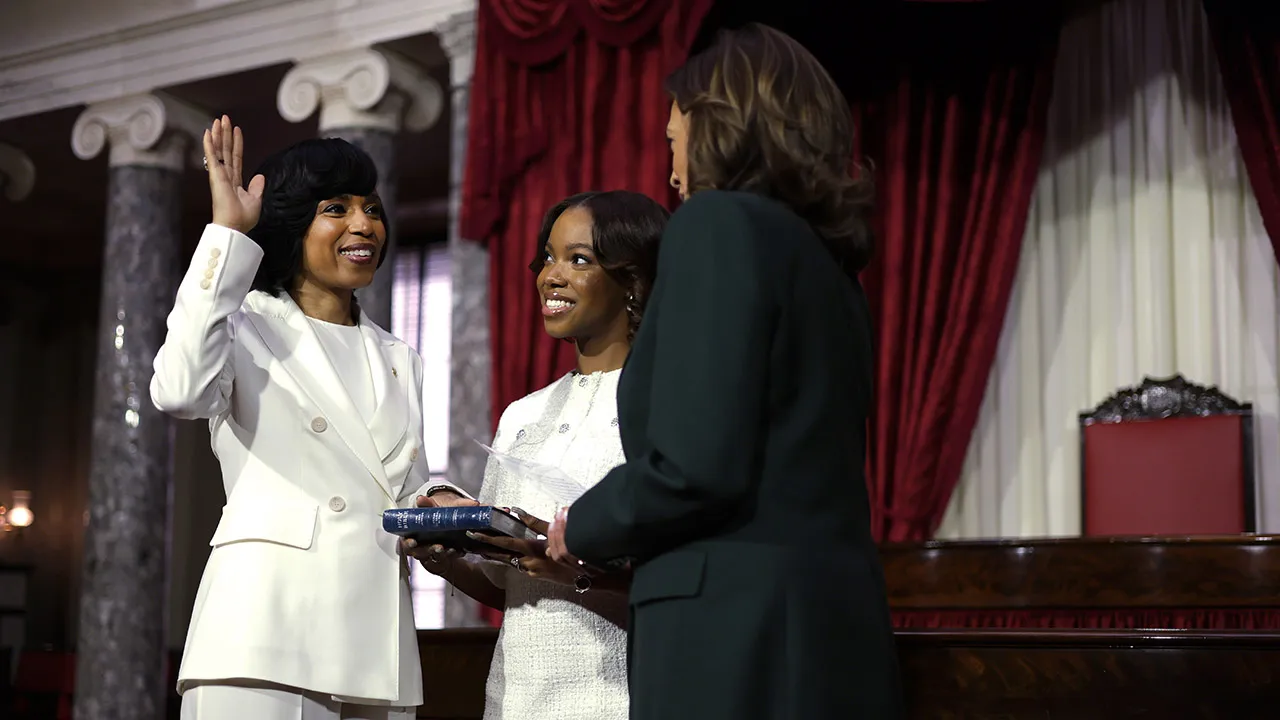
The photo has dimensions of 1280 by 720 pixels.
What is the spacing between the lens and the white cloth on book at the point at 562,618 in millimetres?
2260

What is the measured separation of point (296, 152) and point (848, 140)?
3.92ft

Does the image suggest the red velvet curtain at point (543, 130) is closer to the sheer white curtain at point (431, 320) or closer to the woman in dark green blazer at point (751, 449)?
the woman in dark green blazer at point (751, 449)

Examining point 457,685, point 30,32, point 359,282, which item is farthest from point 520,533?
point 30,32

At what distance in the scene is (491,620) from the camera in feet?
20.0

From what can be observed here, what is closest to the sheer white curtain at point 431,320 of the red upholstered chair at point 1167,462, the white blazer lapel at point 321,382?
the red upholstered chair at point 1167,462

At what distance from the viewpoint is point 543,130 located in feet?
20.1

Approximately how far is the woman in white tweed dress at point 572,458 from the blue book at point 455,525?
0.05m

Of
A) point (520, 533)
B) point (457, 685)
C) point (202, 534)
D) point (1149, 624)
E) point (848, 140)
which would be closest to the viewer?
point (848, 140)

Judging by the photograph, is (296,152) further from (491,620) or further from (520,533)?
(491,620)

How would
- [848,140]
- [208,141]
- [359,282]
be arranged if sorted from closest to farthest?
1. [848,140]
2. [208,141]
3. [359,282]

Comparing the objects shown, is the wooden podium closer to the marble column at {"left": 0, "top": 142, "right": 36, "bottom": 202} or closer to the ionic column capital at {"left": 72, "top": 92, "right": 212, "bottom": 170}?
the ionic column capital at {"left": 72, "top": 92, "right": 212, "bottom": 170}

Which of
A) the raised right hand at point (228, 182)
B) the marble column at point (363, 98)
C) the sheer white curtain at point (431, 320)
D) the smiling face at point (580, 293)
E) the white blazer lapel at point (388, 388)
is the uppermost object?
the marble column at point (363, 98)

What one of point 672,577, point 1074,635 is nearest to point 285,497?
point 672,577

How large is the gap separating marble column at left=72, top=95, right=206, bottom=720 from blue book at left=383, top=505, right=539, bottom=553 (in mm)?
5510
